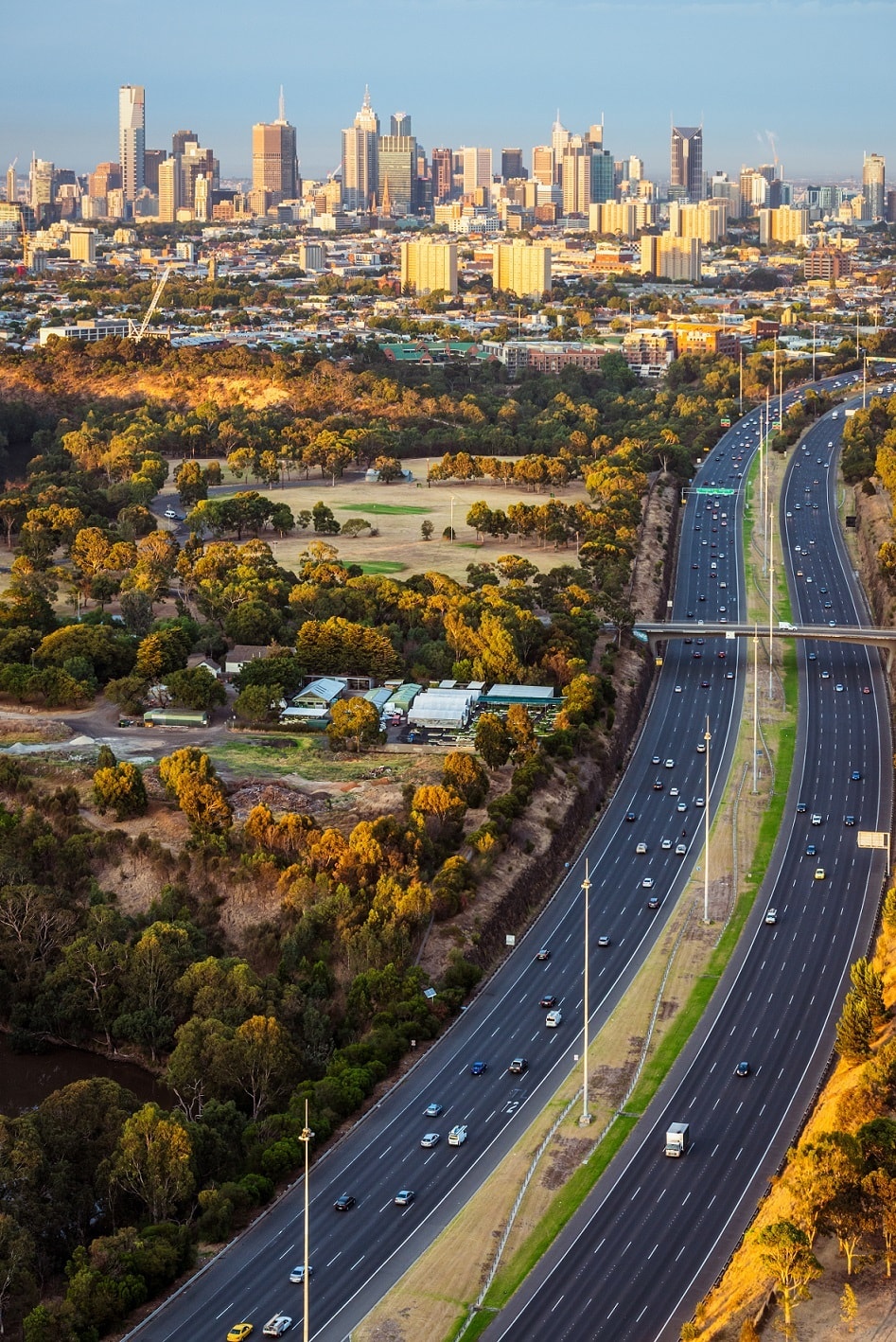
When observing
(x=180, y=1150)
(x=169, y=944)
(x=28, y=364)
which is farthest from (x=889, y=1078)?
(x=28, y=364)

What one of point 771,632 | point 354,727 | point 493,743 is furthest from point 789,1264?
point 771,632

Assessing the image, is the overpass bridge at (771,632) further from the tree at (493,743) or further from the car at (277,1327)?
the car at (277,1327)

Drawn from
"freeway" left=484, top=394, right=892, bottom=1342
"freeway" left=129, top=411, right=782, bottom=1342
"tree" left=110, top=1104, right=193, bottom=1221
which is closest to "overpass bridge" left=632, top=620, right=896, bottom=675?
"freeway" left=484, top=394, right=892, bottom=1342

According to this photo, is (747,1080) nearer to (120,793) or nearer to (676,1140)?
(676,1140)

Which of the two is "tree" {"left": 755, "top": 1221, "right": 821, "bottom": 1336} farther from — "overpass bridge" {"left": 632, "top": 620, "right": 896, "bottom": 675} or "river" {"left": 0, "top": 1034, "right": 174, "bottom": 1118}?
"overpass bridge" {"left": 632, "top": 620, "right": 896, "bottom": 675}

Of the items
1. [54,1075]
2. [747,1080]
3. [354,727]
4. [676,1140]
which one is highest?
[354,727]
